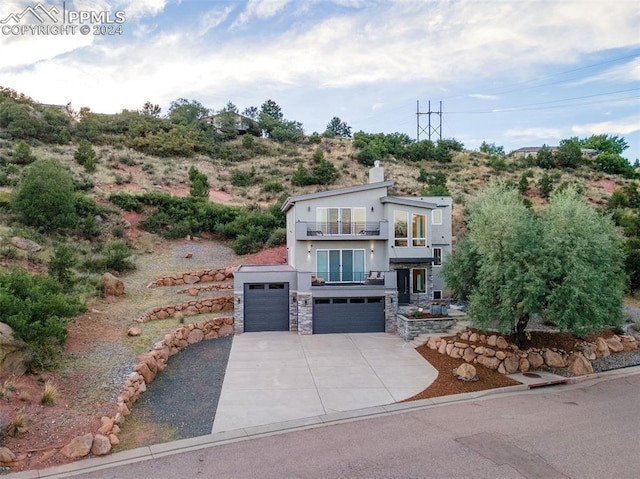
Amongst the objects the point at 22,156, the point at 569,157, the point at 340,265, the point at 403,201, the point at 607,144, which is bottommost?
the point at 340,265

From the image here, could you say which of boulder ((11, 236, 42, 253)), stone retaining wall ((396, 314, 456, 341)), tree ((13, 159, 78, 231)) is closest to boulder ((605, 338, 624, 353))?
stone retaining wall ((396, 314, 456, 341))

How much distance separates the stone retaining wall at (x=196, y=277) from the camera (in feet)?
68.6

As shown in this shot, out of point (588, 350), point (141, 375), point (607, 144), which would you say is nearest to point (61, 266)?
point (141, 375)

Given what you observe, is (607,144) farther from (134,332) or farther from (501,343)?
(134,332)

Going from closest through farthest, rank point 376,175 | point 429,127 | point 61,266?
point 61,266 → point 376,175 → point 429,127

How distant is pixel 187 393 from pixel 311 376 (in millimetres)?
3733

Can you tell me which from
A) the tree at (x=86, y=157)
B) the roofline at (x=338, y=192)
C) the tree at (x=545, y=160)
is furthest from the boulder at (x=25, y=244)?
the tree at (x=545, y=160)

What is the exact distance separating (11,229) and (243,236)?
41.6ft

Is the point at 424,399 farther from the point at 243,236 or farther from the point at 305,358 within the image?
the point at 243,236

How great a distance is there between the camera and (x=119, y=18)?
18.2 m

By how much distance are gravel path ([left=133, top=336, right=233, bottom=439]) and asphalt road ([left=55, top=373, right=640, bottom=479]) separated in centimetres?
140

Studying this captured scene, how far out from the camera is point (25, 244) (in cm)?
1948

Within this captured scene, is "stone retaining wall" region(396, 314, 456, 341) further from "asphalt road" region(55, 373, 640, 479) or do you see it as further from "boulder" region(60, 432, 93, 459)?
"boulder" region(60, 432, 93, 459)

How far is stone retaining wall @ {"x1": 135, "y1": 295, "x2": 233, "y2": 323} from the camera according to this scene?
55.1ft
